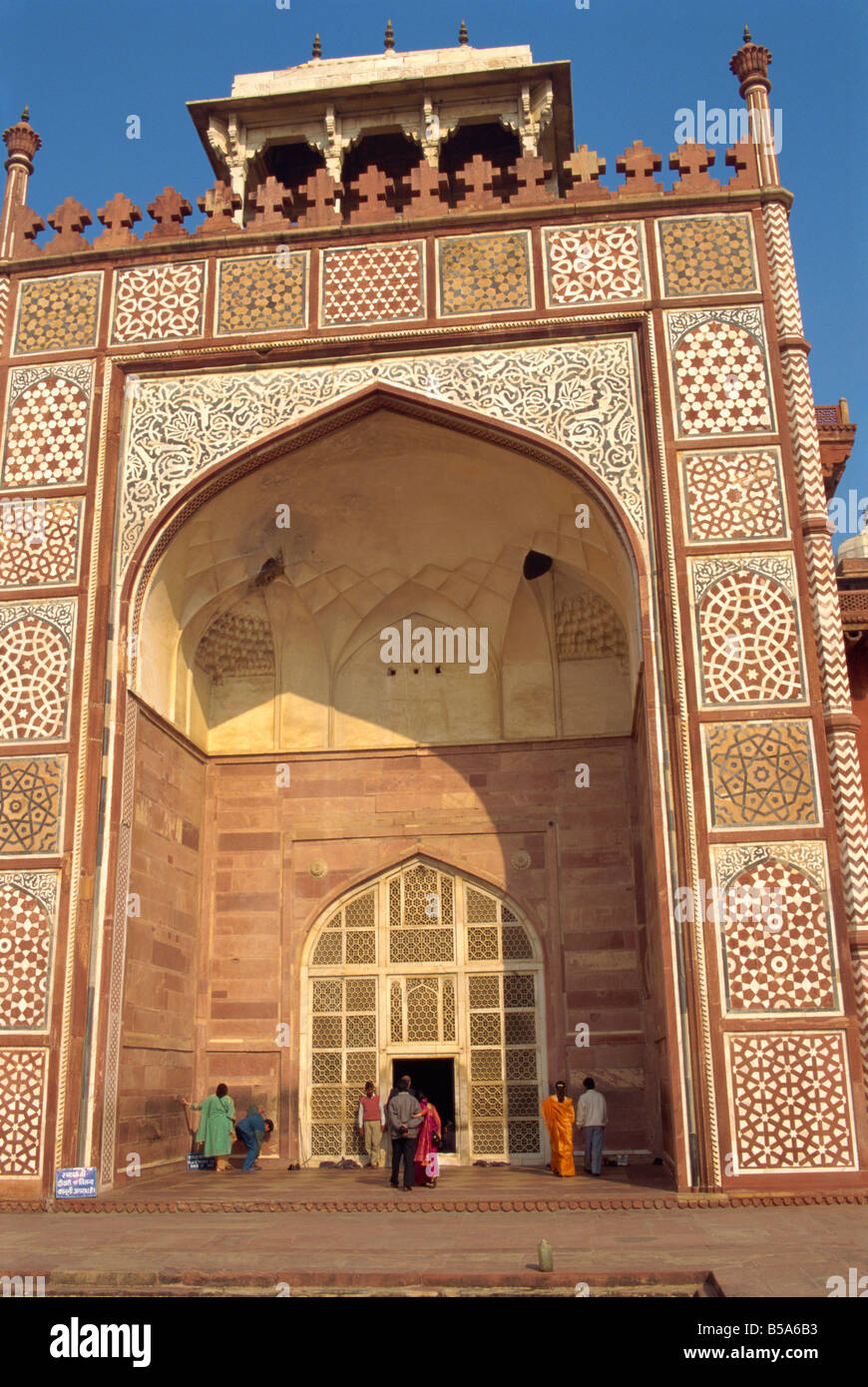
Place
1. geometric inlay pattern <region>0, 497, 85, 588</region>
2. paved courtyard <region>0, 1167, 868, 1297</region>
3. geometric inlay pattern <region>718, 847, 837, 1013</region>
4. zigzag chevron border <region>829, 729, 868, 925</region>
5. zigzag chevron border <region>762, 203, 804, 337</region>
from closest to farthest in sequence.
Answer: paved courtyard <region>0, 1167, 868, 1297</region>, geometric inlay pattern <region>718, 847, 837, 1013</region>, zigzag chevron border <region>829, 729, 868, 925</region>, zigzag chevron border <region>762, 203, 804, 337</region>, geometric inlay pattern <region>0, 497, 85, 588</region>

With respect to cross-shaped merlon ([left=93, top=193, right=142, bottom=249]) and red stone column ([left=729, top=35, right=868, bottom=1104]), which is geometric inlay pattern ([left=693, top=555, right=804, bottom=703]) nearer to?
red stone column ([left=729, top=35, right=868, bottom=1104])

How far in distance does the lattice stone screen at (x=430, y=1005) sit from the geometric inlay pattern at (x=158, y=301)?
17.8 ft

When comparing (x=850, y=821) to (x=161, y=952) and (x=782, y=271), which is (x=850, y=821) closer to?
(x=782, y=271)

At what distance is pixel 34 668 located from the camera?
9.77 meters

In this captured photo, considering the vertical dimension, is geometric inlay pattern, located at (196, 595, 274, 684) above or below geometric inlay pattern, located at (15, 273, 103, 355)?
below

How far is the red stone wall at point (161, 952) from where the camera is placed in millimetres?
9695

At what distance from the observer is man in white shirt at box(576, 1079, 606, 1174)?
383 inches

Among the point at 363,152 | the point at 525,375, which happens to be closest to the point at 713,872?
the point at 525,375

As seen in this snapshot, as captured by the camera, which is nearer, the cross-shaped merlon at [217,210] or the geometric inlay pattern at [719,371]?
the geometric inlay pattern at [719,371]

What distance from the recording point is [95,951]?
9.12 meters

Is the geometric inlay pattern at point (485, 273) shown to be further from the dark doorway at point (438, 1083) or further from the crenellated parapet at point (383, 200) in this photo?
the dark doorway at point (438, 1083)

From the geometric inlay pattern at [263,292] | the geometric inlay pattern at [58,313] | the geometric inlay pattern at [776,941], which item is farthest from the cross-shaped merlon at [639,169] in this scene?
the geometric inlay pattern at [776,941]

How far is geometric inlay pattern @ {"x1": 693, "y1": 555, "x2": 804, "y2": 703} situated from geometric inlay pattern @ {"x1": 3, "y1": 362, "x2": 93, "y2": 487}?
5296 mm

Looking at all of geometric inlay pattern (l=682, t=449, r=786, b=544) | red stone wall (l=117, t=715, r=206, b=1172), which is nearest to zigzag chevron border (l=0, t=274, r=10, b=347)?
A: red stone wall (l=117, t=715, r=206, b=1172)
